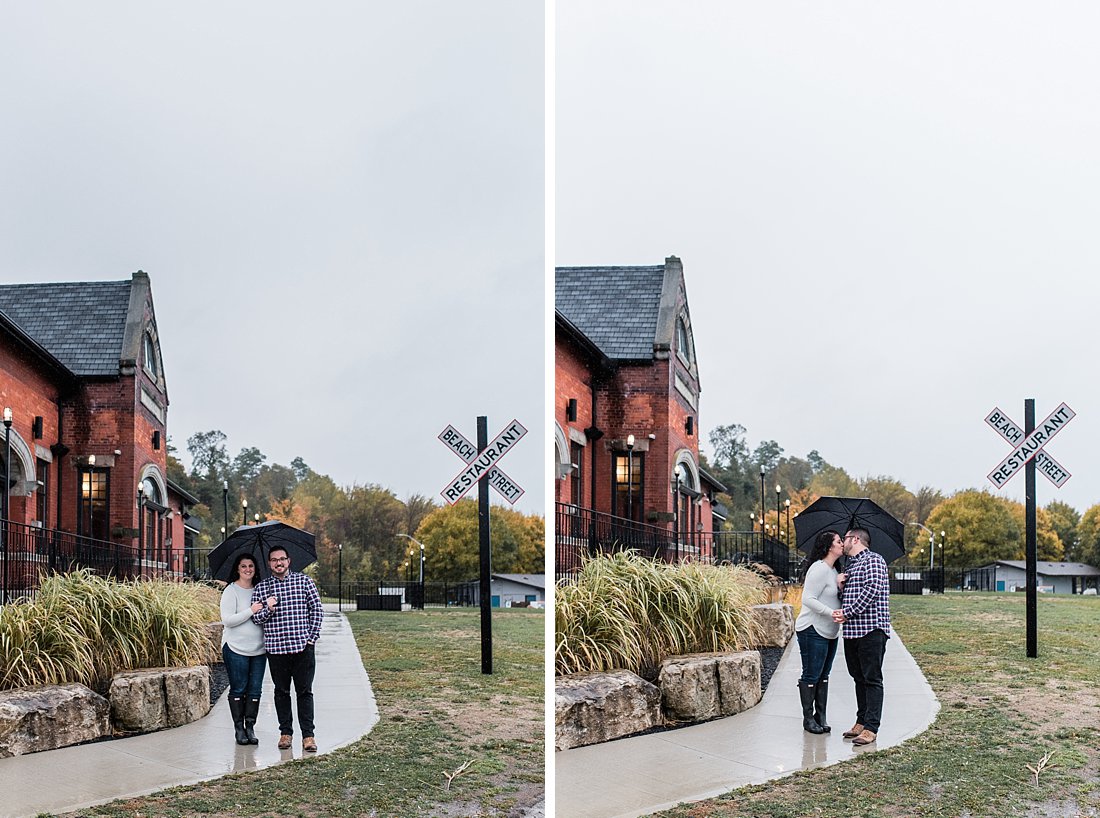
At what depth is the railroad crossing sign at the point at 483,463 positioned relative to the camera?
630cm

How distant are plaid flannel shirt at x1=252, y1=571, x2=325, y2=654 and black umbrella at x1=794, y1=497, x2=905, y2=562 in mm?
2384

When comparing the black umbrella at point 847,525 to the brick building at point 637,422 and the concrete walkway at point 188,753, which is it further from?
the concrete walkway at point 188,753

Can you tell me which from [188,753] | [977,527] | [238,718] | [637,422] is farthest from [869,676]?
[188,753]

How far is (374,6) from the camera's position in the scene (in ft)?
22.2

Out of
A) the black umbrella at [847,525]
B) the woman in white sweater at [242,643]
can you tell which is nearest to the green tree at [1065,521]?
the black umbrella at [847,525]

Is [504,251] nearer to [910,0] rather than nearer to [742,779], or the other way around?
[910,0]

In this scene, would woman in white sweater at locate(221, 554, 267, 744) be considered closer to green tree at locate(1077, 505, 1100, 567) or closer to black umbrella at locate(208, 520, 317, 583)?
black umbrella at locate(208, 520, 317, 583)

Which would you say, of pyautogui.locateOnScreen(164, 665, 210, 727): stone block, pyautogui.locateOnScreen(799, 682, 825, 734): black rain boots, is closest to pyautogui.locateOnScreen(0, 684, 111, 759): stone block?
pyautogui.locateOnScreen(164, 665, 210, 727): stone block

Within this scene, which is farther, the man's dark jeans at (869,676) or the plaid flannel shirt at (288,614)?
the plaid flannel shirt at (288,614)

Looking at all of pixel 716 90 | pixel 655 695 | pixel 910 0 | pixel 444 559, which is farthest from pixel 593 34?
pixel 655 695

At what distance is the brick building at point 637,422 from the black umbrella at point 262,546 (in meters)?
1.31

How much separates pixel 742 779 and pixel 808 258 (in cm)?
270

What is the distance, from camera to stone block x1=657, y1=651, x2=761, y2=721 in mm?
5691

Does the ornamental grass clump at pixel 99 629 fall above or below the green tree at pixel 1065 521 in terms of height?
below
